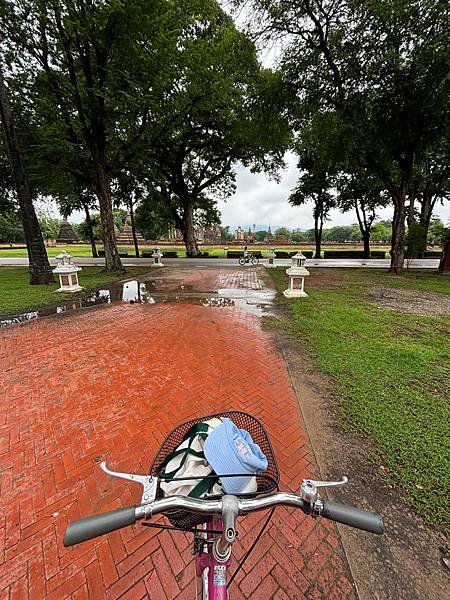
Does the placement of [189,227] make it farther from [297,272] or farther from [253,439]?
[253,439]

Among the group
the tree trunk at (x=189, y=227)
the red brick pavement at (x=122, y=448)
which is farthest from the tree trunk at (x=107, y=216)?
the tree trunk at (x=189, y=227)

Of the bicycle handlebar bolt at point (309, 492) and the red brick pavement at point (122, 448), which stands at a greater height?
the bicycle handlebar bolt at point (309, 492)

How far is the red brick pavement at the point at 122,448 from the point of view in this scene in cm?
155

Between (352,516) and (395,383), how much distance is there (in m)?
3.22

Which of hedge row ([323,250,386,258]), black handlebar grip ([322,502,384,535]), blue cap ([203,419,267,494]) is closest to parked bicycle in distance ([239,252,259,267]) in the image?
hedge row ([323,250,386,258])

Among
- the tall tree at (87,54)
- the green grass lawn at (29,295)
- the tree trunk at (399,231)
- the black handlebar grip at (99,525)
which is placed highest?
the tall tree at (87,54)

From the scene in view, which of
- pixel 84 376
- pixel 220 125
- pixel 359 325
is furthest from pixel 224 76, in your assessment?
pixel 84 376

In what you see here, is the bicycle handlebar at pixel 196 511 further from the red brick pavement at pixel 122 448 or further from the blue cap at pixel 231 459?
the red brick pavement at pixel 122 448

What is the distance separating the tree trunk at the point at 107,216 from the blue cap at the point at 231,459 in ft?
43.1

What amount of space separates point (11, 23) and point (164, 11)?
17.0 ft

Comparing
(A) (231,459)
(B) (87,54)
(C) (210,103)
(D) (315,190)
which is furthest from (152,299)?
(D) (315,190)

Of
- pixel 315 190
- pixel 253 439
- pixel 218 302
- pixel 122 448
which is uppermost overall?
pixel 315 190

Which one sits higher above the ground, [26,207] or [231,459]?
[26,207]

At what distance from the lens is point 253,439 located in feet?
4.33
